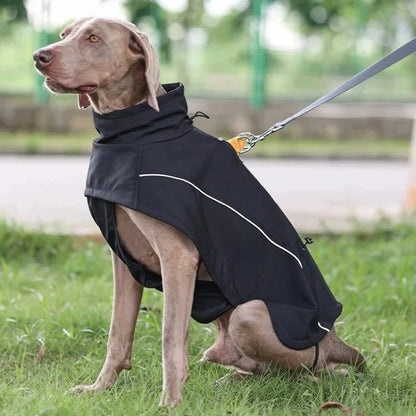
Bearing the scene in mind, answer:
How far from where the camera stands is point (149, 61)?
10.2ft

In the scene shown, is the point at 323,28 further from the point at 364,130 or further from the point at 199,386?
the point at 199,386

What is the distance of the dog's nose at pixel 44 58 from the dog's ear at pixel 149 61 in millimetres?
292

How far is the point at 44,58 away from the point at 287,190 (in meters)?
7.06

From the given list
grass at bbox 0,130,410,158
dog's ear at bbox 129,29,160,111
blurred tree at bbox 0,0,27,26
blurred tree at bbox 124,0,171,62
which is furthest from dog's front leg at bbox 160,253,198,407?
blurred tree at bbox 0,0,27,26

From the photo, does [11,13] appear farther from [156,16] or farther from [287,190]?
[287,190]

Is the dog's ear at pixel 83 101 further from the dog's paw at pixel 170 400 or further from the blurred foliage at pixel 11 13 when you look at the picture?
the blurred foliage at pixel 11 13

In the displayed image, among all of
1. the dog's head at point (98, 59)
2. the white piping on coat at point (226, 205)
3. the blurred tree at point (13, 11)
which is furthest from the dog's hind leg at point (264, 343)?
the blurred tree at point (13, 11)

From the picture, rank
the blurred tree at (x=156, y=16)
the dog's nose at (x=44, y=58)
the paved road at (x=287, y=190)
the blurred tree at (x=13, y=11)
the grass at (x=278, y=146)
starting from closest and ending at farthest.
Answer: the dog's nose at (x=44, y=58)
the paved road at (x=287, y=190)
the grass at (x=278, y=146)
the blurred tree at (x=13, y=11)
the blurred tree at (x=156, y=16)

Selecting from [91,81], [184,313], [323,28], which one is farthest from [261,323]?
[323,28]

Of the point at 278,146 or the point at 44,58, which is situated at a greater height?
the point at 44,58

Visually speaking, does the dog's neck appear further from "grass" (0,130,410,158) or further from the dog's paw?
"grass" (0,130,410,158)

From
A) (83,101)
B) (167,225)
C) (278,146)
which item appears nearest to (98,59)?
(83,101)

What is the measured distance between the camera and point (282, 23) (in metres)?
15.8

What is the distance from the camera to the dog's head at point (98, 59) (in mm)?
3059
